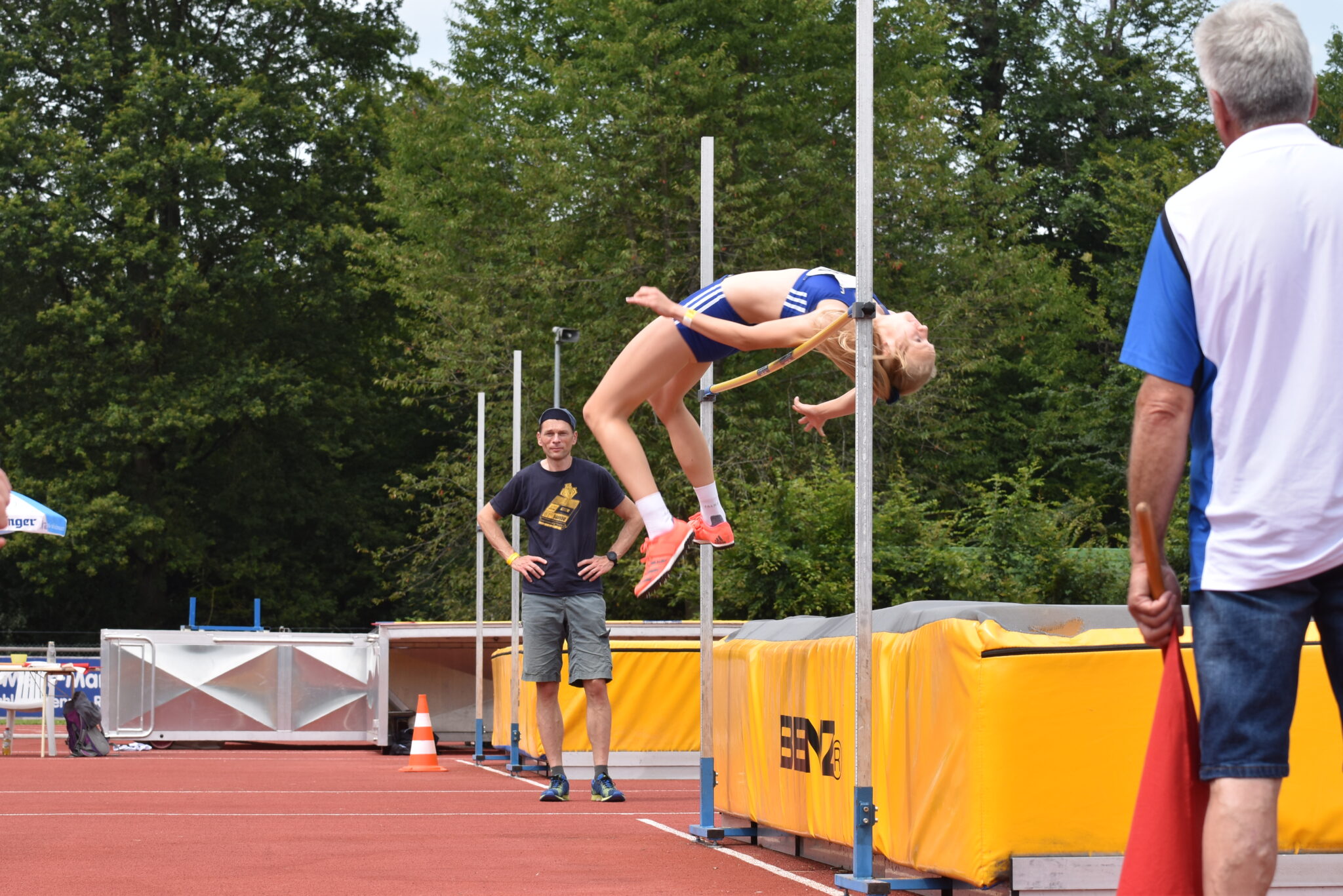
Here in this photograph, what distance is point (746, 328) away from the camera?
202 inches

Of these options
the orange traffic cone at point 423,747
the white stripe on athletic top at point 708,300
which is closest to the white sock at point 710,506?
the white stripe on athletic top at point 708,300

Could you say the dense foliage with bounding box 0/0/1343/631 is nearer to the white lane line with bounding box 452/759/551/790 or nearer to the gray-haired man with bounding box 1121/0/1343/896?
the white lane line with bounding box 452/759/551/790

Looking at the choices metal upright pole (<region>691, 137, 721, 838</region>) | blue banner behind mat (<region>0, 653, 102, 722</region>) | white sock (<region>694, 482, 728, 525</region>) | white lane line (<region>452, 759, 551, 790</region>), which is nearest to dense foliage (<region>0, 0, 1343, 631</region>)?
blue banner behind mat (<region>0, 653, 102, 722</region>)

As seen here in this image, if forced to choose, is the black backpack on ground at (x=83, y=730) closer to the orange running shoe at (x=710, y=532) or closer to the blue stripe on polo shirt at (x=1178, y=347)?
the orange running shoe at (x=710, y=532)

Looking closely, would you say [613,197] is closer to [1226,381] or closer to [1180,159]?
[1180,159]

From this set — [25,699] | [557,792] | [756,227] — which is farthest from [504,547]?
[756,227]

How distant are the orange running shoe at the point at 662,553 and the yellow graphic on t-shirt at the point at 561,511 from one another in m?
2.77

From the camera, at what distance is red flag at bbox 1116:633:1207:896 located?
253 cm

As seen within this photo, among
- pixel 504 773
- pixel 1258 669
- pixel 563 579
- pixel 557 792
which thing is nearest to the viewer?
pixel 1258 669

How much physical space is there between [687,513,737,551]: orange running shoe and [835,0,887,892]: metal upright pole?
3.63 ft

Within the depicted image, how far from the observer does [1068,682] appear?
3965mm

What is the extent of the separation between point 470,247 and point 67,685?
381 inches

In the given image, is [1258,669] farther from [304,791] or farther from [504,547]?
[304,791]

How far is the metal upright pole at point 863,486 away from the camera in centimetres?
462
